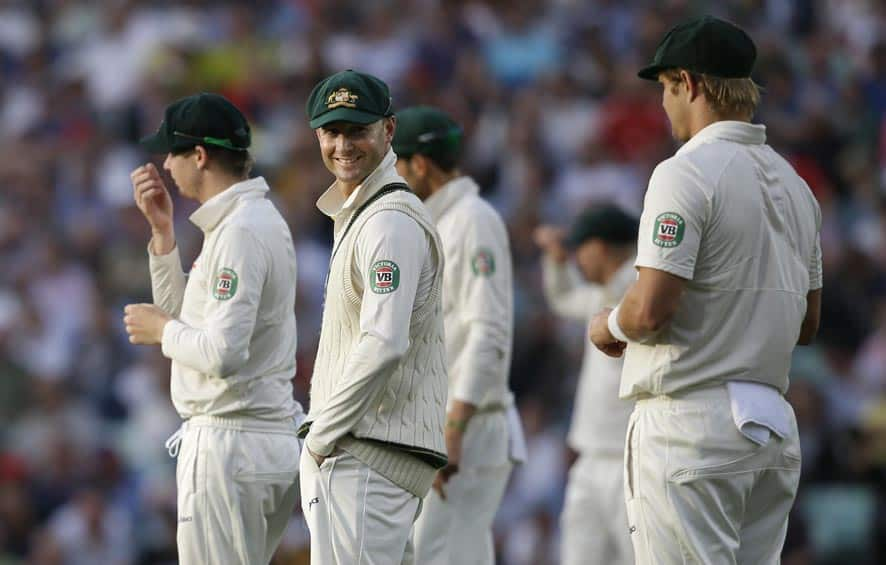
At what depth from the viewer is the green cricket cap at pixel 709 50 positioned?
4711 mm

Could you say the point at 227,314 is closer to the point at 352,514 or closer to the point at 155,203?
the point at 155,203

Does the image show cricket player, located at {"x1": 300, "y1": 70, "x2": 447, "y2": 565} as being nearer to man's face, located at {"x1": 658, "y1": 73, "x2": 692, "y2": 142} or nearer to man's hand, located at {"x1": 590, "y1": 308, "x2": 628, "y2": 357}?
man's hand, located at {"x1": 590, "y1": 308, "x2": 628, "y2": 357}

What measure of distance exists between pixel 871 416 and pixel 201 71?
21.3 feet

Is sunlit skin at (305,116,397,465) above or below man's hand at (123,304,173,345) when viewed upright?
above

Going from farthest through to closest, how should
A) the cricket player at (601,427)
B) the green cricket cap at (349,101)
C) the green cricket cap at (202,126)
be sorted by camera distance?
1. the cricket player at (601,427)
2. the green cricket cap at (202,126)
3. the green cricket cap at (349,101)

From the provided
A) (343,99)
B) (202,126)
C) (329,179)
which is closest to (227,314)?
(202,126)

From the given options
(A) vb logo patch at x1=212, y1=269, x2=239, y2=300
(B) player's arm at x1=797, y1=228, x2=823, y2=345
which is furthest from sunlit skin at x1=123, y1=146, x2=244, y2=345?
(B) player's arm at x1=797, y1=228, x2=823, y2=345

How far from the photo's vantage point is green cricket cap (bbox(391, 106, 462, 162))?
660cm

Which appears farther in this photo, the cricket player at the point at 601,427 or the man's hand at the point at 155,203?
the cricket player at the point at 601,427

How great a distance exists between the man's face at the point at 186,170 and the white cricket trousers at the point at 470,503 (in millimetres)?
1734

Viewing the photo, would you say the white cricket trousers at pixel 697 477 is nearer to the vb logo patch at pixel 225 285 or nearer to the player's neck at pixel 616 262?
the vb logo patch at pixel 225 285

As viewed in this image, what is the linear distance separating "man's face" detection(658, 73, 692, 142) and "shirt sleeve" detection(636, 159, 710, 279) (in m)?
0.28

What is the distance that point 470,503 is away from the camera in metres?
6.65

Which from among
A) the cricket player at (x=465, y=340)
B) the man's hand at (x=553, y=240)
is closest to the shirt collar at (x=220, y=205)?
the cricket player at (x=465, y=340)
